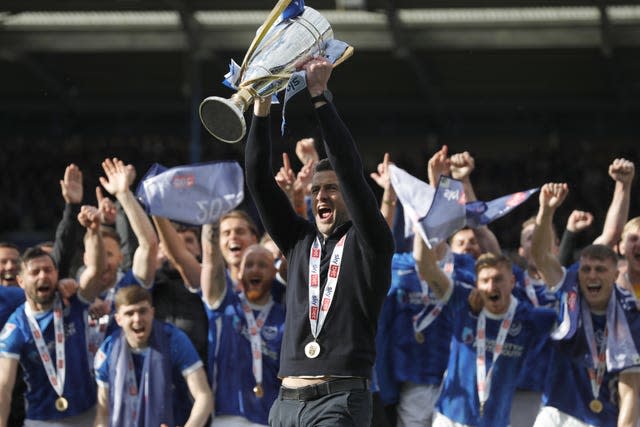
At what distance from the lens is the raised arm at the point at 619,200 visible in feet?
20.7

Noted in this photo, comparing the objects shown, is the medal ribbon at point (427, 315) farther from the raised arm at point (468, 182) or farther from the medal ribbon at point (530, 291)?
the medal ribbon at point (530, 291)

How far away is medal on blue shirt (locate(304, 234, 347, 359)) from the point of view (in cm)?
393

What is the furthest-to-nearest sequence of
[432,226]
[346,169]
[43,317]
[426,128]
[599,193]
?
[426,128] < [599,193] < [43,317] < [432,226] < [346,169]

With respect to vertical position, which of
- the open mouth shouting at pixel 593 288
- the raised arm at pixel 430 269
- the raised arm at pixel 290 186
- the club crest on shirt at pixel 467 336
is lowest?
the club crest on shirt at pixel 467 336

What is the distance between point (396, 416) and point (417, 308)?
0.69 m

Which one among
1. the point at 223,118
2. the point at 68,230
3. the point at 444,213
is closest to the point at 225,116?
the point at 223,118

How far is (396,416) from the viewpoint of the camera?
668 cm

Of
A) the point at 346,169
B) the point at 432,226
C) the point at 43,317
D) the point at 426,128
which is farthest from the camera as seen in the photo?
the point at 426,128

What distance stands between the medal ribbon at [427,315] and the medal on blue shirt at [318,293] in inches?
98.9

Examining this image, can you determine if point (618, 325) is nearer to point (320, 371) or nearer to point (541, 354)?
point (541, 354)

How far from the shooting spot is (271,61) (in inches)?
154

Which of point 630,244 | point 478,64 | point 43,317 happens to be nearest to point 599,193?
point 478,64

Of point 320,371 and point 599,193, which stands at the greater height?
point 599,193

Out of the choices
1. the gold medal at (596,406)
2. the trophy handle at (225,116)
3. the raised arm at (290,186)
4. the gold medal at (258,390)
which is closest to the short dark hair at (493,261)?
the gold medal at (596,406)
